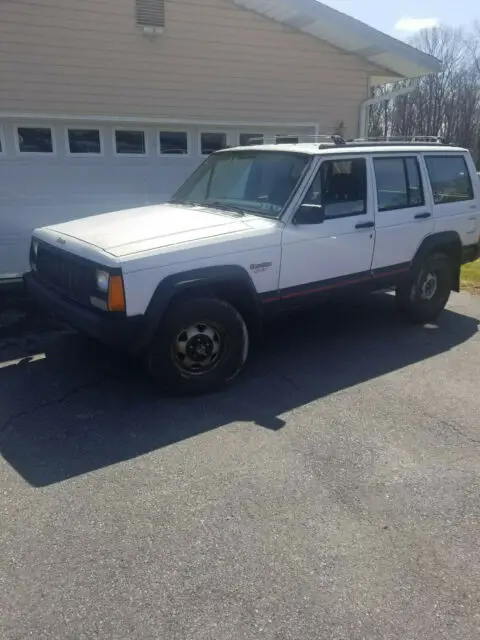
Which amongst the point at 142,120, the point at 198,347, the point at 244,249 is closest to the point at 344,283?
the point at 244,249

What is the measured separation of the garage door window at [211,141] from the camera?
9.14 m

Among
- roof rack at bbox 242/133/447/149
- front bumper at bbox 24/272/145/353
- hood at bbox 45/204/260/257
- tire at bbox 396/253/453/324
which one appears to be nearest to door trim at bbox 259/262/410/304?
tire at bbox 396/253/453/324

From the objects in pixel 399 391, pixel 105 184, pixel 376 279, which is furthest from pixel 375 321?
pixel 105 184

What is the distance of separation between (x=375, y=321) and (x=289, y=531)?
4007mm

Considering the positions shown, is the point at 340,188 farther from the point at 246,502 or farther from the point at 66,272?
the point at 246,502

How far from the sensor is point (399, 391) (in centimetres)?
448

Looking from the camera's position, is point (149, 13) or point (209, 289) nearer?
point (209, 289)

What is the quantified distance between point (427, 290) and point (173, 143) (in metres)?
5.08

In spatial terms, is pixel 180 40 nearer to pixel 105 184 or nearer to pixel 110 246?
pixel 105 184

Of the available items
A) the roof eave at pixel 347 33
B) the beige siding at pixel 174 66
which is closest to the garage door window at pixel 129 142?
the beige siding at pixel 174 66

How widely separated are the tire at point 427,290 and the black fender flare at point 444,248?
0.20ft

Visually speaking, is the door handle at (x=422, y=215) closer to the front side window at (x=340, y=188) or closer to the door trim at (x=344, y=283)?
the door trim at (x=344, y=283)

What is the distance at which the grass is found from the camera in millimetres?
8219

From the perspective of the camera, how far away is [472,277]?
29.1 feet
